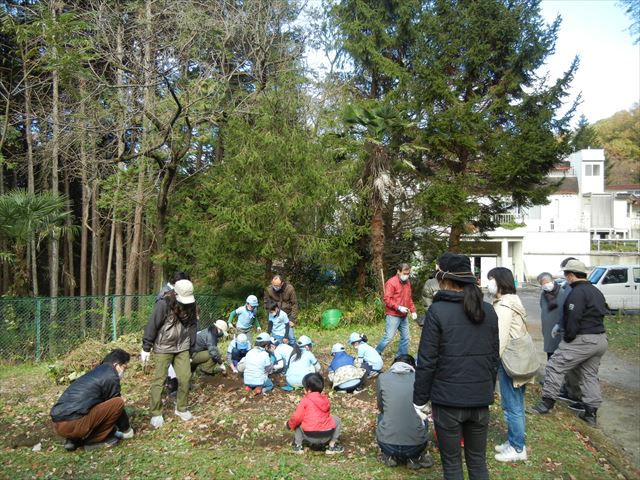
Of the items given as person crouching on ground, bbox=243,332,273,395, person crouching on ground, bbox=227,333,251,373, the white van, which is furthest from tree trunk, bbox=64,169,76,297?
the white van

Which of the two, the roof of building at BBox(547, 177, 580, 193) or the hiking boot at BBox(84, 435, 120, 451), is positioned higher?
the roof of building at BBox(547, 177, 580, 193)

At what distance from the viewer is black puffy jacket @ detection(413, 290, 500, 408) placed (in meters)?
3.33

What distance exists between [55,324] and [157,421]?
18.8 ft

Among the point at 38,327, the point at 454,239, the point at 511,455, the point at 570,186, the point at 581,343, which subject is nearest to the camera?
the point at 511,455

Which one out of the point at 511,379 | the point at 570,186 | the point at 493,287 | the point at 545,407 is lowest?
the point at 545,407

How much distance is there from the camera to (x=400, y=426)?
454 centimetres

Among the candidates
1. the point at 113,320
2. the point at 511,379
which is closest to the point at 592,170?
the point at 113,320

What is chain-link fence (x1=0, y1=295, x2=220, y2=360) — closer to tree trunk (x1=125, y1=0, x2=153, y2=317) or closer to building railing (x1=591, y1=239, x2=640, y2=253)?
tree trunk (x1=125, y1=0, x2=153, y2=317)

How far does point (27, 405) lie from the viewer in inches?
269

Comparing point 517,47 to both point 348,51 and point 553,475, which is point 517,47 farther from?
point 553,475

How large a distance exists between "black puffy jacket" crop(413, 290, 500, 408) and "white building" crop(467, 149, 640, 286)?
27.2 m

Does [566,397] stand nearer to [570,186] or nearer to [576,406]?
[576,406]

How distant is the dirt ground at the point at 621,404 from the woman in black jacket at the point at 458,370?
3111 millimetres

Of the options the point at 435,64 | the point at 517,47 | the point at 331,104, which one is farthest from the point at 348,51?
the point at 517,47
